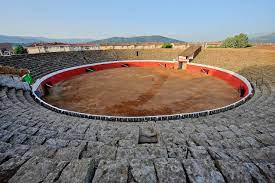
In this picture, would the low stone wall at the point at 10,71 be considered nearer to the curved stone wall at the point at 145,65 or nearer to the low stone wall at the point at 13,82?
the low stone wall at the point at 13,82

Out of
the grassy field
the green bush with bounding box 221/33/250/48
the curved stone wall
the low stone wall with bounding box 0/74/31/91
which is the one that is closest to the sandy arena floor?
the curved stone wall

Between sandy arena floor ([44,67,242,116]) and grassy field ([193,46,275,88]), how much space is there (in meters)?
4.33

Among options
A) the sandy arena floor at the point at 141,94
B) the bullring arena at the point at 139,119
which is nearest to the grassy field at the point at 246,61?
the bullring arena at the point at 139,119

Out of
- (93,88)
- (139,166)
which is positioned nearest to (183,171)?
(139,166)

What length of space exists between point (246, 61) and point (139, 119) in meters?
30.3

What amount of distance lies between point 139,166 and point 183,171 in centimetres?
86

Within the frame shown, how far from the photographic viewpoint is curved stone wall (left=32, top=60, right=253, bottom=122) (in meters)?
15.2

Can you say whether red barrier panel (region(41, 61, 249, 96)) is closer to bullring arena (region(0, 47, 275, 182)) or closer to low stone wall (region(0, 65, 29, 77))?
bullring arena (region(0, 47, 275, 182))

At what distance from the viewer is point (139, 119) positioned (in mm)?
14719

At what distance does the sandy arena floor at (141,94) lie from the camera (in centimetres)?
1986

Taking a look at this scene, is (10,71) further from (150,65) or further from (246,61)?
(246,61)

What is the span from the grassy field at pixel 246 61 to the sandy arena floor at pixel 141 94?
170 inches

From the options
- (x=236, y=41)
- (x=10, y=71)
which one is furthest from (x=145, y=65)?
(x=236, y=41)

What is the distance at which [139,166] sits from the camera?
3.41 m
